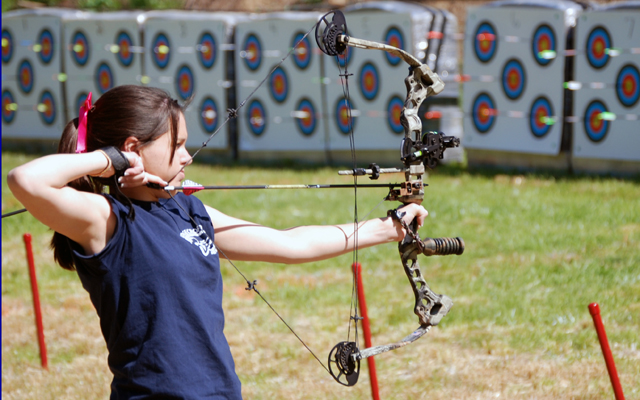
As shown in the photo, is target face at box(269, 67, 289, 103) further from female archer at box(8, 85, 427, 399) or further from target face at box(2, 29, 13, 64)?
female archer at box(8, 85, 427, 399)

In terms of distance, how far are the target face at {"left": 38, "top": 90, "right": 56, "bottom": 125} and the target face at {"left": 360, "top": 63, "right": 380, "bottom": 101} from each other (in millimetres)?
4923

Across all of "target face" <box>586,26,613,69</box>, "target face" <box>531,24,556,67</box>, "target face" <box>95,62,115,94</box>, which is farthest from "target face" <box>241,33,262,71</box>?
"target face" <box>586,26,613,69</box>

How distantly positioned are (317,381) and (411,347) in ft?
1.88

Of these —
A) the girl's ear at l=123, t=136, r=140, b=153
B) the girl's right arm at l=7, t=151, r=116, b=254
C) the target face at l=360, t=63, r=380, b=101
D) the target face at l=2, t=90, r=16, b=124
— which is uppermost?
the girl's ear at l=123, t=136, r=140, b=153

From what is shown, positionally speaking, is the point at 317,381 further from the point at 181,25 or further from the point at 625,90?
the point at 181,25

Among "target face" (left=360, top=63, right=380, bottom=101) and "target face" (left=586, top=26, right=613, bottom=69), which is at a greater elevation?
"target face" (left=586, top=26, right=613, bottom=69)

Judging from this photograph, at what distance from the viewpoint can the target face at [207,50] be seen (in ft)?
30.2

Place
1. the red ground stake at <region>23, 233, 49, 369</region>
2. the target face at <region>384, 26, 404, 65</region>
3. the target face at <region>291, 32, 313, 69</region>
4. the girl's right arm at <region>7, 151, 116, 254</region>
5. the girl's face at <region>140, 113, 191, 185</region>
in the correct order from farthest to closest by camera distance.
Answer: the target face at <region>291, 32, 313, 69</region>, the target face at <region>384, 26, 404, 65</region>, the red ground stake at <region>23, 233, 49, 369</region>, the girl's face at <region>140, 113, 191, 185</region>, the girl's right arm at <region>7, 151, 116, 254</region>

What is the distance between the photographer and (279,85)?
8961mm

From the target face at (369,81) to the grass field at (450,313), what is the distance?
7.94 feet

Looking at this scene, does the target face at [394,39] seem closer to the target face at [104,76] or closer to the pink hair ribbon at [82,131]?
the target face at [104,76]

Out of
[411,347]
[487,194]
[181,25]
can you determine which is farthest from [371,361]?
[181,25]

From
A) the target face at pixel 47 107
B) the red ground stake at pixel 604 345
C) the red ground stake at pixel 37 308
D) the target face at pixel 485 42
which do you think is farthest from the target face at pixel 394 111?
the red ground stake at pixel 604 345

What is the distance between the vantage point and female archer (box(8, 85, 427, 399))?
4.64 ft
